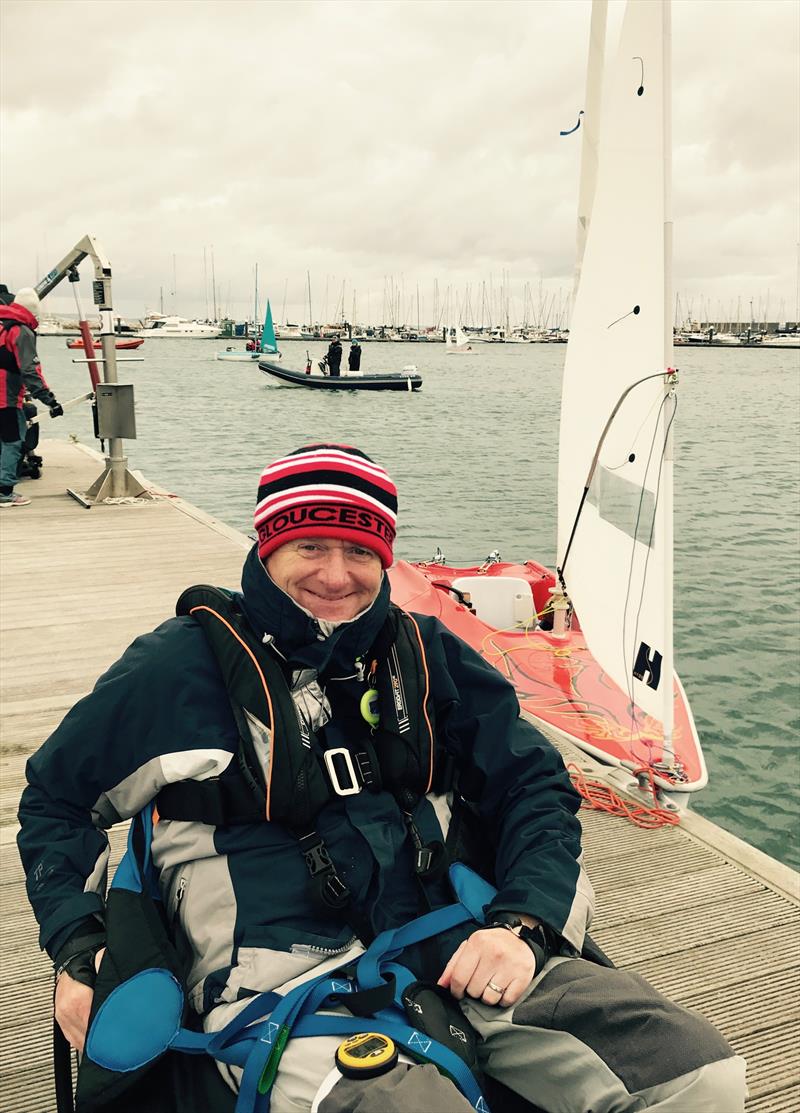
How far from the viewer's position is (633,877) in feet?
9.57

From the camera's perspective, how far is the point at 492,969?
149 cm

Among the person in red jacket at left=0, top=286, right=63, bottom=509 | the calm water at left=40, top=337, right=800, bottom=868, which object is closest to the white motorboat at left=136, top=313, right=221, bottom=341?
the calm water at left=40, top=337, right=800, bottom=868

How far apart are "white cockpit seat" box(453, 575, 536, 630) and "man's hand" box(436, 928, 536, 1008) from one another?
184 inches

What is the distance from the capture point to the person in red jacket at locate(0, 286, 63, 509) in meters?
7.19

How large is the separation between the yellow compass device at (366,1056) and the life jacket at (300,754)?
0.77ft

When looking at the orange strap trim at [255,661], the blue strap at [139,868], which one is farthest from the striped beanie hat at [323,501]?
the blue strap at [139,868]

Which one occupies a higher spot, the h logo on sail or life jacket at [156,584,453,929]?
life jacket at [156,584,453,929]

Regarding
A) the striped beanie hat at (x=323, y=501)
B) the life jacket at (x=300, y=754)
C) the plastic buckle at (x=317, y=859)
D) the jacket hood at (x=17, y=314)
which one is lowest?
the plastic buckle at (x=317, y=859)

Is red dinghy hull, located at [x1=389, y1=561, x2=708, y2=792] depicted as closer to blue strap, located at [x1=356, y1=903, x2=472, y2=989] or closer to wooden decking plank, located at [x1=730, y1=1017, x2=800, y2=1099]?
wooden decking plank, located at [x1=730, y1=1017, x2=800, y2=1099]

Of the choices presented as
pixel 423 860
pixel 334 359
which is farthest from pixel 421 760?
pixel 334 359

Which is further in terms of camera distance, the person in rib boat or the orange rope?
the orange rope

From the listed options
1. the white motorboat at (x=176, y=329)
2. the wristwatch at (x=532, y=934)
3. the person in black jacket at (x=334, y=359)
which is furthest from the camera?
the white motorboat at (x=176, y=329)

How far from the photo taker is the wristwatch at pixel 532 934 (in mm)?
1532

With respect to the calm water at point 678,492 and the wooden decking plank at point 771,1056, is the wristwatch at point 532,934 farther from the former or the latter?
the calm water at point 678,492
